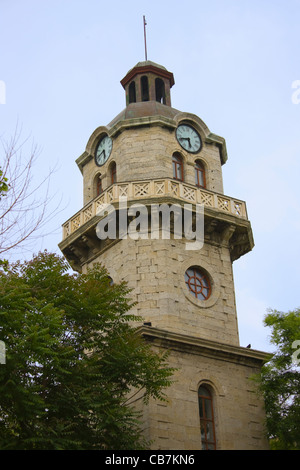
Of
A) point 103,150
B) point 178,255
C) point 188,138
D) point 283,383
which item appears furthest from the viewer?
point 103,150

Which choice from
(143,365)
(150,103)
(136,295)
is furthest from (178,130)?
(143,365)

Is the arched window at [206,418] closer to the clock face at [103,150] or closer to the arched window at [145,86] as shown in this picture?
the clock face at [103,150]

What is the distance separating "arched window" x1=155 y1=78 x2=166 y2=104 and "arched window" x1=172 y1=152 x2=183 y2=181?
4.99 m

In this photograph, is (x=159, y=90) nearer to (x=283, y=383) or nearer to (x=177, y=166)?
(x=177, y=166)

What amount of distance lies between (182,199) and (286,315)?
20.7 ft

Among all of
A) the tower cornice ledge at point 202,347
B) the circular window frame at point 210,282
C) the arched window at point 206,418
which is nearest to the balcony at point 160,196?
the circular window frame at point 210,282

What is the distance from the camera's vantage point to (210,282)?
28.0 metres

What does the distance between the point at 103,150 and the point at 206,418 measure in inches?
527

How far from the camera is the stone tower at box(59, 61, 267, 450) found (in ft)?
80.4

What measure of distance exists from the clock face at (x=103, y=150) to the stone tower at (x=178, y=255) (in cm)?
6

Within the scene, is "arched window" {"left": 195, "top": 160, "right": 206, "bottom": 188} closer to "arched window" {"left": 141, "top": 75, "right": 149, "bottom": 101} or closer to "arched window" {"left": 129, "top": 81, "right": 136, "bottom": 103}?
"arched window" {"left": 141, "top": 75, "right": 149, "bottom": 101}

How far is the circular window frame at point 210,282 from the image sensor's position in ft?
88.1

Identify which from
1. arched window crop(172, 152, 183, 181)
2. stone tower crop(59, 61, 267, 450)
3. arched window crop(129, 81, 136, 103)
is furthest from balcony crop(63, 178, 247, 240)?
arched window crop(129, 81, 136, 103)

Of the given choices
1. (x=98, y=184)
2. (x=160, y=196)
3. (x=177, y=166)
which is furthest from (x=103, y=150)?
(x=160, y=196)
